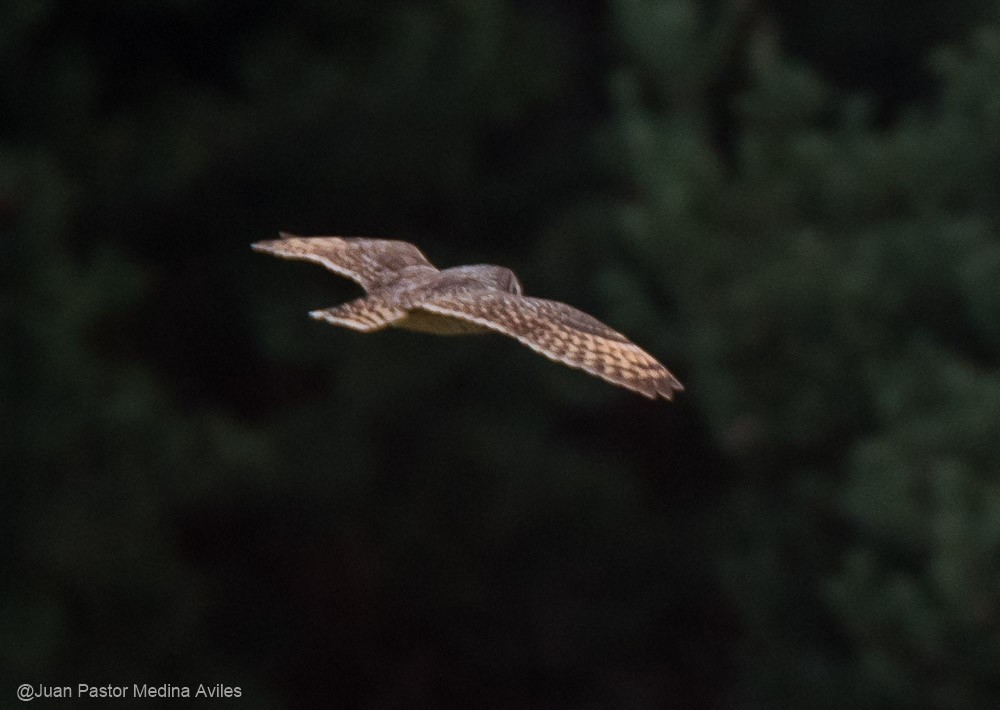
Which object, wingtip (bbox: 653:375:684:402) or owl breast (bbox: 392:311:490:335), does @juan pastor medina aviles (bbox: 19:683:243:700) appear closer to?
owl breast (bbox: 392:311:490:335)

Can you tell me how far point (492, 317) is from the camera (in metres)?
2.74

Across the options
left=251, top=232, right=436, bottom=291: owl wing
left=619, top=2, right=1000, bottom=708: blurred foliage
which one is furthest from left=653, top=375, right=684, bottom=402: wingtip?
left=619, top=2, right=1000, bottom=708: blurred foliage

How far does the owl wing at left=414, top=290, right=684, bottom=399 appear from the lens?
2.65 metres

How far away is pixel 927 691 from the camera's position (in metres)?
6.16

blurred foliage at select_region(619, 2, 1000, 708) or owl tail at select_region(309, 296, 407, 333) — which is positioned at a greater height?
owl tail at select_region(309, 296, 407, 333)

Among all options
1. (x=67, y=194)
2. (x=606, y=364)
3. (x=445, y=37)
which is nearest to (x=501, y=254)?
(x=445, y=37)

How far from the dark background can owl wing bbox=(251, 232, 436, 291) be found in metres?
2.75

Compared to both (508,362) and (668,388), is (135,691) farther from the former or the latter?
(668,388)

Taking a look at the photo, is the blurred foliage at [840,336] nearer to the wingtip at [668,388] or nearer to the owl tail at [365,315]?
the wingtip at [668,388]

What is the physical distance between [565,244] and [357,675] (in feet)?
10.2

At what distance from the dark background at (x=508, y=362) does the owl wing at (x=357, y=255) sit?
2.75 meters

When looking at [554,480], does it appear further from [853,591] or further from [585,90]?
[853,591]

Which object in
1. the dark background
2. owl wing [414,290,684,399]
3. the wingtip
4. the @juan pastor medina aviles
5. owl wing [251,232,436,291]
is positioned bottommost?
the @juan pastor medina aviles

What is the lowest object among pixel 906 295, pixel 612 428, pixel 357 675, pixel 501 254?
pixel 357 675
